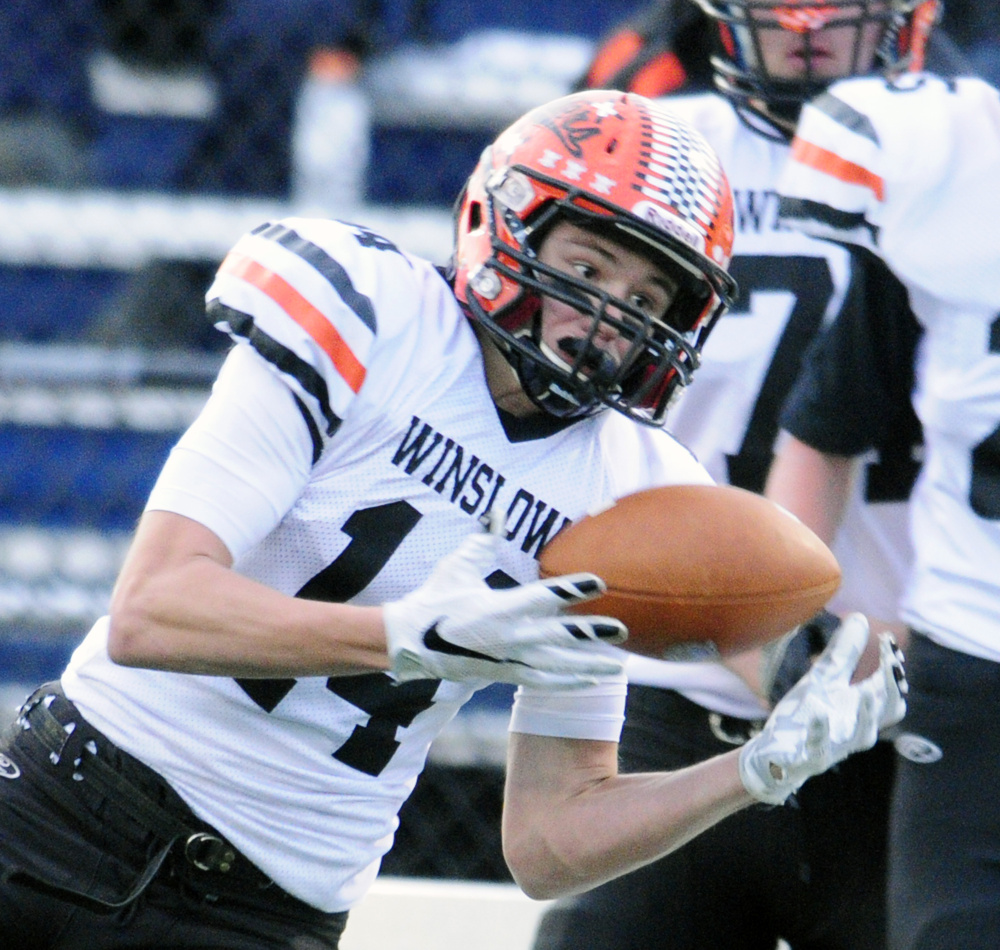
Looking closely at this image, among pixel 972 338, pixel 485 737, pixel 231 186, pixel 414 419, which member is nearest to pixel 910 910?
pixel 972 338

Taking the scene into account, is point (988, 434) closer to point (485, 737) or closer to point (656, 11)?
point (656, 11)

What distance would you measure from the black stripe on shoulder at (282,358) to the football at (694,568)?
0.29 m

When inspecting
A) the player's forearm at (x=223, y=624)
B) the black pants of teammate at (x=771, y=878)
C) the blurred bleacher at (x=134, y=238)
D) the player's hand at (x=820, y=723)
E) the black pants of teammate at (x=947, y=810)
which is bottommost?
the blurred bleacher at (x=134, y=238)

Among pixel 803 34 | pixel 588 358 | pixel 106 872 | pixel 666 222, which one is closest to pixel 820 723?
pixel 588 358

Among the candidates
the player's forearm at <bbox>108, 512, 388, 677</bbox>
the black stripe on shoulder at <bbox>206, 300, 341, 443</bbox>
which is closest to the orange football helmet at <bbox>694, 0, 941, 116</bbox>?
the black stripe on shoulder at <bbox>206, 300, 341, 443</bbox>

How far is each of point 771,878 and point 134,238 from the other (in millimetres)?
2929

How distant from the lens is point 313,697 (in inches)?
69.0

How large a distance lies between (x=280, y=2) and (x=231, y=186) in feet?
1.86

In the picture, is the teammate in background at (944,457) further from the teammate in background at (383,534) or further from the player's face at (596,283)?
the player's face at (596,283)

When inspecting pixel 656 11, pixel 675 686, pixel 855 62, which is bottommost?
pixel 675 686

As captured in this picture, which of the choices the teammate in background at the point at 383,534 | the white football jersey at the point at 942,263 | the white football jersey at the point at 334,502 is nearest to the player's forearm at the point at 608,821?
the teammate in background at the point at 383,534

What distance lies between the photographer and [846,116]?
2.08 meters

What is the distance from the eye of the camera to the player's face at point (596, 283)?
1.74 meters

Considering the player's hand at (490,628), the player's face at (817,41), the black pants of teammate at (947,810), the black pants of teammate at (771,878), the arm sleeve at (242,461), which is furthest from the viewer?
the player's face at (817,41)
